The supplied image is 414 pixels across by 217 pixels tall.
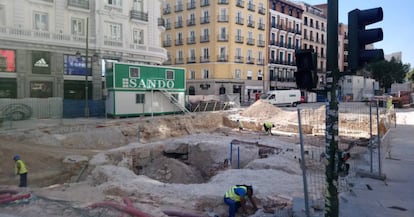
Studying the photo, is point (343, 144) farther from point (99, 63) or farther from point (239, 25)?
point (239, 25)

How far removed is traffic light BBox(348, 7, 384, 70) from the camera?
15.1ft

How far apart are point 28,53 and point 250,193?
81.3 feet

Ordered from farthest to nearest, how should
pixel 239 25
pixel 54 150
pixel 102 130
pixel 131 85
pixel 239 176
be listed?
pixel 239 25
pixel 131 85
pixel 102 130
pixel 54 150
pixel 239 176

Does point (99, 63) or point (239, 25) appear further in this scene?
point (239, 25)

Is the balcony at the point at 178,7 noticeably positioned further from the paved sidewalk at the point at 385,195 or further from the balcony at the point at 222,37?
the paved sidewalk at the point at 385,195

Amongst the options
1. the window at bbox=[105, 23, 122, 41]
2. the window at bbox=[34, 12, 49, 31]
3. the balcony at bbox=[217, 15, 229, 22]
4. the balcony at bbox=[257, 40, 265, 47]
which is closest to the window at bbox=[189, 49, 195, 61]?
the balcony at bbox=[217, 15, 229, 22]

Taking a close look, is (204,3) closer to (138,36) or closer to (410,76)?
(138,36)

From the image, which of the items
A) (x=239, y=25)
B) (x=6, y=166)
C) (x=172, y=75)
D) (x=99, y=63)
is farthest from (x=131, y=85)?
(x=239, y=25)

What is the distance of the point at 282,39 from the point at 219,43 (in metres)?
17.0

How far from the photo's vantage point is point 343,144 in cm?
1811

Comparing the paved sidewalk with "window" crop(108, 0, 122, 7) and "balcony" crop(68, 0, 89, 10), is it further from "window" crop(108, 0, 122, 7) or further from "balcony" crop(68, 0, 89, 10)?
"window" crop(108, 0, 122, 7)

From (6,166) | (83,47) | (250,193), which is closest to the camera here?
(250,193)

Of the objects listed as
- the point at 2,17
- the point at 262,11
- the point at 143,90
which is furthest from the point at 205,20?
the point at 2,17

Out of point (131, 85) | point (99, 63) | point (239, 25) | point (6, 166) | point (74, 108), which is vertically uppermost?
point (239, 25)
